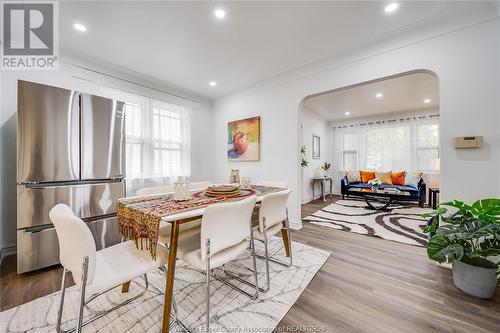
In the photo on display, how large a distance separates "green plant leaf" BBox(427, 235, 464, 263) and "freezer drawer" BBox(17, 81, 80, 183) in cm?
363

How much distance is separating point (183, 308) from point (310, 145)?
16.8ft

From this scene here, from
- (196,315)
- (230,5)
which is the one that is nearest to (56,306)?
(196,315)

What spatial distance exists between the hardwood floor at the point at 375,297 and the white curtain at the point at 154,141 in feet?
5.26

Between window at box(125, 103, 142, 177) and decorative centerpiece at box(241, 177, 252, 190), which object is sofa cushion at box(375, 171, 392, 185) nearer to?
decorative centerpiece at box(241, 177, 252, 190)

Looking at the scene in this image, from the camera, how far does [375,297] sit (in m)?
1.61

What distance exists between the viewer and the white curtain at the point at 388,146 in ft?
17.2

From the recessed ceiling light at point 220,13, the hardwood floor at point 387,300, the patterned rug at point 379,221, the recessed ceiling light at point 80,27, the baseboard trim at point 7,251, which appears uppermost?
the recessed ceiling light at point 220,13

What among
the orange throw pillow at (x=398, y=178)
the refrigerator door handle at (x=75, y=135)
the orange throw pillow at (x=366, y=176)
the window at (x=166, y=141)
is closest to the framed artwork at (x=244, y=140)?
the window at (x=166, y=141)

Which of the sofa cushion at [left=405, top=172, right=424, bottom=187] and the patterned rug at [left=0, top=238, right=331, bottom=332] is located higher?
the sofa cushion at [left=405, top=172, right=424, bottom=187]

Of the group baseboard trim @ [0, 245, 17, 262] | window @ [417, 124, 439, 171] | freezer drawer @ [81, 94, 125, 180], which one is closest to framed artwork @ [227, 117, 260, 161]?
freezer drawer @ [81, 94, 125, 180]

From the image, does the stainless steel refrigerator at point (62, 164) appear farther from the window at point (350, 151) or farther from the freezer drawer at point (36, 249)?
the window at point (350, 151)

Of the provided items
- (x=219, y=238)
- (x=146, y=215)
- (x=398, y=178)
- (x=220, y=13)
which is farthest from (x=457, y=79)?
(x=398, y=178)

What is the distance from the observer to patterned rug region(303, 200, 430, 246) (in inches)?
116

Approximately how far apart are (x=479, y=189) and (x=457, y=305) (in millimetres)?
1120
